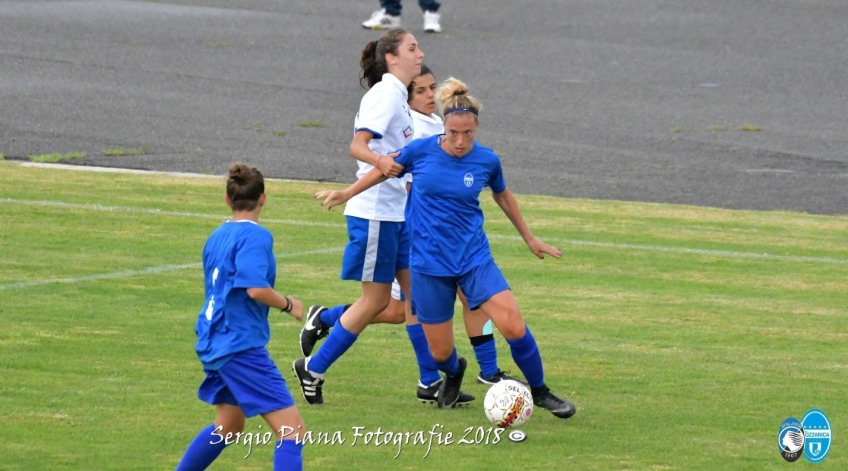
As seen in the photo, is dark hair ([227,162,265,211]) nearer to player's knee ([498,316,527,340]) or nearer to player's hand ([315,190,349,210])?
player's hand ([315,190,349,210])

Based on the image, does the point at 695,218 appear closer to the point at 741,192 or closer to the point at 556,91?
the point at 741,192

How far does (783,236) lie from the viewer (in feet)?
47.1

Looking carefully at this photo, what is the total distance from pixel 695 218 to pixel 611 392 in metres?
6.94

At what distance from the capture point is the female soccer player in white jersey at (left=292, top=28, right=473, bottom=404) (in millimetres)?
8414

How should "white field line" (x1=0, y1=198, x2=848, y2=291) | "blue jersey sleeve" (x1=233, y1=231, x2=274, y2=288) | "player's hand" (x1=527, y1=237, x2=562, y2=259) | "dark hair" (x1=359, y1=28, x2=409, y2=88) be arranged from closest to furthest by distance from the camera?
"blue jersey sleeve" (x1=233, y1=231, x2=274, y2=288) < "player's hand" (x1=527, y1=237, x2=562, y2=259) < "dark hair" (x1=359, y1=28, x2=409, y2=88) < "white field line" (x1=0, y1=198, x2=848, y2=291)

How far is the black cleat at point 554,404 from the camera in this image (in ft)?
26.2

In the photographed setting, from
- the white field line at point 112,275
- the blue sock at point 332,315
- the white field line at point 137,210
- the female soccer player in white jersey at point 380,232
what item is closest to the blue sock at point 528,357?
the female soccer player in white jersey at point 380,232

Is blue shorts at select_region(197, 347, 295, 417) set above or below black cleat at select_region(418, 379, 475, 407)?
above

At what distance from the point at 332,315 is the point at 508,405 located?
186 centimetres

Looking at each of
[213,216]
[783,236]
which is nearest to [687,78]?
[783,236]

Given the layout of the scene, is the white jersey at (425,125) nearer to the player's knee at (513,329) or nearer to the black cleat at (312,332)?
the black cleat at (312,332)

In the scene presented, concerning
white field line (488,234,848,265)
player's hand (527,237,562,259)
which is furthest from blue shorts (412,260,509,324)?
white field line (488,234,848,265)

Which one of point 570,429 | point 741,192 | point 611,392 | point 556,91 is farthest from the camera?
point 556,91

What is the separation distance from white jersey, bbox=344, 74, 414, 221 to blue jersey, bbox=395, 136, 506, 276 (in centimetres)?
48
